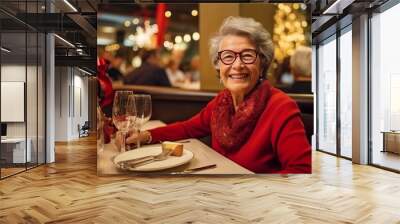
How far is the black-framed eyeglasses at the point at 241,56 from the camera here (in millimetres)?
5180

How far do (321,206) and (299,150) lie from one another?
1.27 metres

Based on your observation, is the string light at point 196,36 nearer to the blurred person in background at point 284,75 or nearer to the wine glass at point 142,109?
the wine glass at point 142,109

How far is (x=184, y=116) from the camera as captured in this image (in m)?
5.39

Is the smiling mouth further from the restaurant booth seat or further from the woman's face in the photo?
the restaurant booth seat

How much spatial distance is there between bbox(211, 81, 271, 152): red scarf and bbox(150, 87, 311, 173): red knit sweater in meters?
0.06

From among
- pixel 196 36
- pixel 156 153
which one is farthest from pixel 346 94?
pixel 156 153

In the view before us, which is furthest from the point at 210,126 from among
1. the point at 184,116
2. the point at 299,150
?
the point at 299,150

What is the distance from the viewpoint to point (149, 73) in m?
5.31

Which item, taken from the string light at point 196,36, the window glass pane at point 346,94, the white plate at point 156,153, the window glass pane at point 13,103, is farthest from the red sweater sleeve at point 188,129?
the window glass pane at point 346,94

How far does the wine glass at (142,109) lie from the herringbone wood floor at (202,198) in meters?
0.83

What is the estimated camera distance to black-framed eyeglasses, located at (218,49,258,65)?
17.0ft

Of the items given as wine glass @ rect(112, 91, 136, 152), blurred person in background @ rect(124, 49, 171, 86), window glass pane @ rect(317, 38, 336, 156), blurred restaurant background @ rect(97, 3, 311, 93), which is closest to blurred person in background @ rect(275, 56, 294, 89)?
blurred restaurant background @ rect(97, 3, 311, 93)

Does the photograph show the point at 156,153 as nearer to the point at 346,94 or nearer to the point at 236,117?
the point at 236,117

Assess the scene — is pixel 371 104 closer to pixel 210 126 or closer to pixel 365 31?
pixel 365 31
